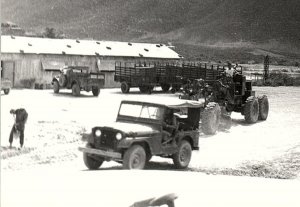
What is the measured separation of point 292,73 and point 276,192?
9.68 meters

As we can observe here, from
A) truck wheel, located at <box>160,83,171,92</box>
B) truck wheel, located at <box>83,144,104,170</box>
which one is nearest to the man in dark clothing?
truck wheel, located at <box>83,144,104,170</box>

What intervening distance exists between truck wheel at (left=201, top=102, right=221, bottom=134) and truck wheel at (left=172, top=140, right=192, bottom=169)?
8.07 ft

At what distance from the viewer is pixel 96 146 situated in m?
6.64

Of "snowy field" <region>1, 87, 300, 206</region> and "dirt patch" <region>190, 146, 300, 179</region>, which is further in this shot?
"dirt patch" <region>190, 146, 300, 179</region>

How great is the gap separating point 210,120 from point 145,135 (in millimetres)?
3629

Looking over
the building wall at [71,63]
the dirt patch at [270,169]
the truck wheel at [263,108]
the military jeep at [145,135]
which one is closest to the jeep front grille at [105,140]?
the military jeep at [145,135]

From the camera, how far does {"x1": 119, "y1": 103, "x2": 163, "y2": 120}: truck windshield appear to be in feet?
23.8

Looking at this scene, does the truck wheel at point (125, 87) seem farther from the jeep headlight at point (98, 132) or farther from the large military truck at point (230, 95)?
the jeep headlight at point (98, 132)

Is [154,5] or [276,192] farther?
[154,5]

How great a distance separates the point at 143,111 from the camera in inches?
286

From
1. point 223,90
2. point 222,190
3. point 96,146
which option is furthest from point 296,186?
point 223,90

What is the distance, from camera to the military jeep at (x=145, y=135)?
6566 millimetres

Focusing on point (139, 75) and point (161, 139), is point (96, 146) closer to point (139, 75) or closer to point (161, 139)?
point (161, 139)

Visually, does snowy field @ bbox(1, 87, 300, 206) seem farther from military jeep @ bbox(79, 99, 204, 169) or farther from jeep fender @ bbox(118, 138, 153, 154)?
jeep fender @ bbox(118, 138, 153, 154)
